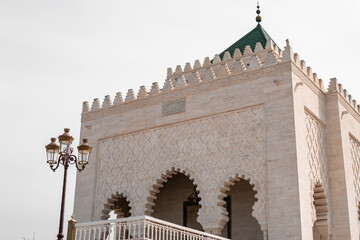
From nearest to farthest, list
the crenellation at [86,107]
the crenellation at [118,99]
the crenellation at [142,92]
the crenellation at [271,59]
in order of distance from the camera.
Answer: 1. the crenellation at [271,59]
2. the crenellation at [142,92]
3. the crenellation at [118,99]
4. the crenellation at [86,107]

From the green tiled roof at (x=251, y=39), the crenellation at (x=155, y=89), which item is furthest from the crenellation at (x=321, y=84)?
the crenellation at (x=155, y=89)

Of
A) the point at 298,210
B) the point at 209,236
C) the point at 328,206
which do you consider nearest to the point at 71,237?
the point at 209,236

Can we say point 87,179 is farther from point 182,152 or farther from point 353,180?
point 353,180

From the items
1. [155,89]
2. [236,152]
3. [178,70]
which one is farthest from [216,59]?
[236,152]

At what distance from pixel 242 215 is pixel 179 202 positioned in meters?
1.45

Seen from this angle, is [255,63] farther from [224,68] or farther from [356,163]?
[356,163]

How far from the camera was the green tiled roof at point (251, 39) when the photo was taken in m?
11.9

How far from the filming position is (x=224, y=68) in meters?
9.71

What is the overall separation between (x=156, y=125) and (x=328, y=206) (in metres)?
3.50

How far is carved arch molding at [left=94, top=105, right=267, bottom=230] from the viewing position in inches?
344

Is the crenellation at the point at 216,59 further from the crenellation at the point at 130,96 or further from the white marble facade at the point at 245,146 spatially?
the crenellation at the point at 130,96

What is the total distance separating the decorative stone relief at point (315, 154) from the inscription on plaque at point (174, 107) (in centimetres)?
231

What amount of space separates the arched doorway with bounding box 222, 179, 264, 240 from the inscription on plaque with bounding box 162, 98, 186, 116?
5.97 ft

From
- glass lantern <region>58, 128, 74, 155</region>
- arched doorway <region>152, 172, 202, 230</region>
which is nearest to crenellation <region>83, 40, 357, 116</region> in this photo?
arched doorway <region>152, 172, 202, 230</region>
